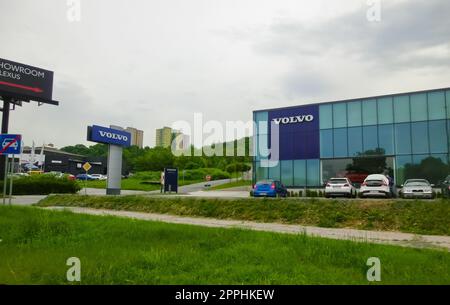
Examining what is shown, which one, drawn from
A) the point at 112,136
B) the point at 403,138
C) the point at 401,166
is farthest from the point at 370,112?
the point at 112,136

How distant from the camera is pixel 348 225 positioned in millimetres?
13500

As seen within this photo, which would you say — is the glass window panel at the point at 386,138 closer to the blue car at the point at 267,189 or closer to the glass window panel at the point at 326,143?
the glass window panel at the point at 326,143

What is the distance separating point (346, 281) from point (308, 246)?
7.65ft

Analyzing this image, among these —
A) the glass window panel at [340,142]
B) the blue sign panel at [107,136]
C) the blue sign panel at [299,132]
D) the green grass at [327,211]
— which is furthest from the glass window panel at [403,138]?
the blue sign panel at [107,136]

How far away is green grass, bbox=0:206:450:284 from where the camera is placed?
18.9 ft

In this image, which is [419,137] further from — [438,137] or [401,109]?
[401,109]

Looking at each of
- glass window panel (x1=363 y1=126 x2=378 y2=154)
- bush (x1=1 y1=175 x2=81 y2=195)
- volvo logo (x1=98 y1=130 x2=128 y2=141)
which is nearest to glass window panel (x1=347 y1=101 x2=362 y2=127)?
glass window panel (x1=363 y1=126 x2=378 y2=154)

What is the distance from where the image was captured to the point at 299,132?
41.4 meters

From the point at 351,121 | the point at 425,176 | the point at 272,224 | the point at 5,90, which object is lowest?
the point at 272,224

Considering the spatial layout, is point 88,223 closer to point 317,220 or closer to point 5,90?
point 317,220

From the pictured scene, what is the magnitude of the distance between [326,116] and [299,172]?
20.7 ft

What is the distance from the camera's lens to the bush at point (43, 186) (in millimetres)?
35697

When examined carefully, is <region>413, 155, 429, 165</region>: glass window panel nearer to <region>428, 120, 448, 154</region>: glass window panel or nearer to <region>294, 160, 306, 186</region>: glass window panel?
<region>428, 120, 448, 154</region>: glass window panel
